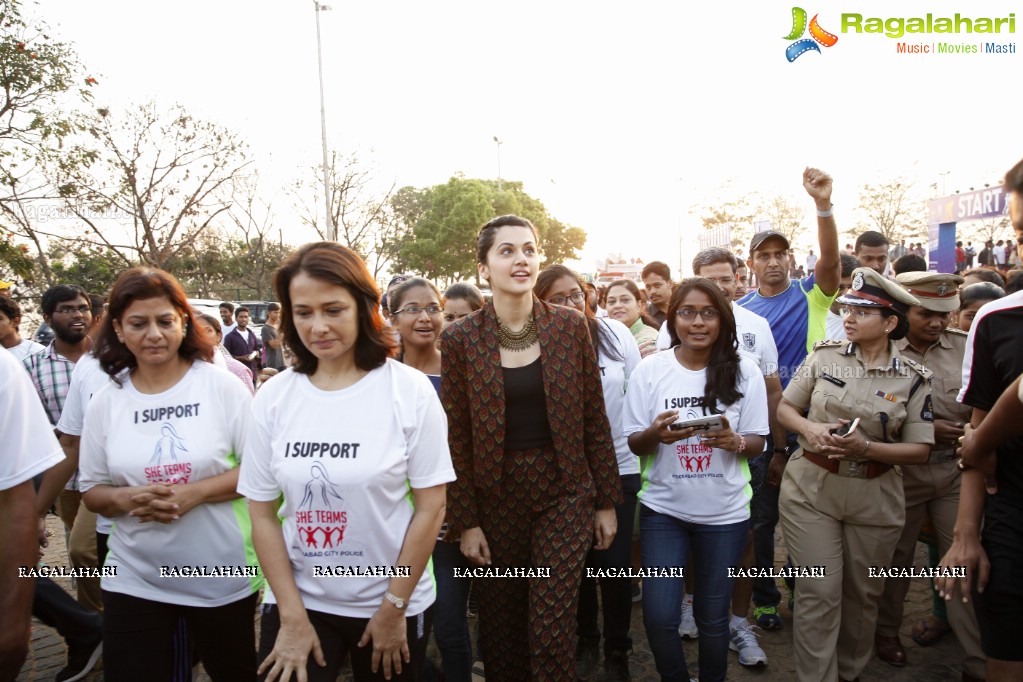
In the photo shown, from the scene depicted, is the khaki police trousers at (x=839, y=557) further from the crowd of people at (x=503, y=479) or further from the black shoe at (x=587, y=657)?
the black shoe at (x=587, y=657)

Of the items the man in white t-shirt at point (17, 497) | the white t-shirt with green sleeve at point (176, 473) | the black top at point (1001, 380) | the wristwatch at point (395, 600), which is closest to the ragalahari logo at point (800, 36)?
the black top at point (1001, 380)

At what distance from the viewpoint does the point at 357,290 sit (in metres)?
2.31

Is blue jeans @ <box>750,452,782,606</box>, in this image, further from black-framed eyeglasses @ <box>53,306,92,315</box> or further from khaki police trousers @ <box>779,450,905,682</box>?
black-framed eyeglasses @ <box>53,306,92,315</box>

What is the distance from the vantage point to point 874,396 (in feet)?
10.9

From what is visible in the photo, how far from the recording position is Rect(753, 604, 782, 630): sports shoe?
4.23 m

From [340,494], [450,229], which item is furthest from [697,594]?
[450,229]

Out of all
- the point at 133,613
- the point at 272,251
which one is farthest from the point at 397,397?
the point at 272,251

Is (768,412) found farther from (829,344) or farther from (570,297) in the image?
(570,297)

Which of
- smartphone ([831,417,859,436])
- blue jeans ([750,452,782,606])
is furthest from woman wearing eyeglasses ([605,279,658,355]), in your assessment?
smartphone ([831,417,859,436])

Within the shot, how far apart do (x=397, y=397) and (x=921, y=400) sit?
2.64 m

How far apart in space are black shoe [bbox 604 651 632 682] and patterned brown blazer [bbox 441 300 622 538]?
115 centimetres

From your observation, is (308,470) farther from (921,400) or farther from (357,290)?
(921,400)

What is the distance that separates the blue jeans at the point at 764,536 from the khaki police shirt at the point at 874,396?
0.95 meters

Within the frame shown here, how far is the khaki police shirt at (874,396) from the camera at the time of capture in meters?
3.26
